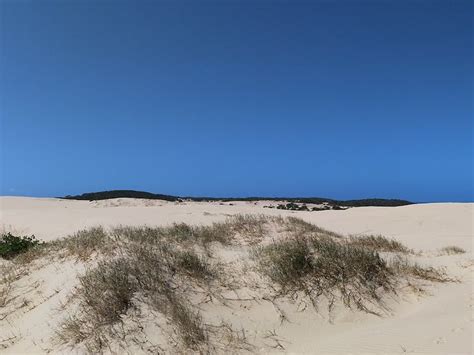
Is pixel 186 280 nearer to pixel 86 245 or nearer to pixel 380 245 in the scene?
pixel 86 245

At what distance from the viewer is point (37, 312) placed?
673 centimetres

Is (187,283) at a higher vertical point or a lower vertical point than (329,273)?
lower

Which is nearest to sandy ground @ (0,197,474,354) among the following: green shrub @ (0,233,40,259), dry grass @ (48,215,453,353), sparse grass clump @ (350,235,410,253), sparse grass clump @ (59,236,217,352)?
dry grass @ (48,215,453,353)

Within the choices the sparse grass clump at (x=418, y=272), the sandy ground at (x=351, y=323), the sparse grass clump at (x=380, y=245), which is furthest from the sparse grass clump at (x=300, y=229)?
the sparse grass clump at (x=418, y=272)

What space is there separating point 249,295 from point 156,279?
142 centimetres

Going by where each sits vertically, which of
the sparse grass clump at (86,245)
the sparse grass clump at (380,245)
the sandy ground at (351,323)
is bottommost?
the sandy ground at (351,323)

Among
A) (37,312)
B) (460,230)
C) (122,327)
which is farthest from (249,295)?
(460,230)

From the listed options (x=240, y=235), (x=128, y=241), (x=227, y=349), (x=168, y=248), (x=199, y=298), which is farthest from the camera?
(x=240, y=235)

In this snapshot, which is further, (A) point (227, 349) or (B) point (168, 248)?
(B) point (168, 248)

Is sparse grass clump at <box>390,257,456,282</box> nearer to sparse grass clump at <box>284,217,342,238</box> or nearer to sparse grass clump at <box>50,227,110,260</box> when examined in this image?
sparse grass clump at <box>284,217,342,238</box>

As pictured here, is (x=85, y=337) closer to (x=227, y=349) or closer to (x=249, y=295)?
(x=227, y=349)

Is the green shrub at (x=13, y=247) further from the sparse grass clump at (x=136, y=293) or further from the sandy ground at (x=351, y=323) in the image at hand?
the sparse grass clump at (x=136, y=293)

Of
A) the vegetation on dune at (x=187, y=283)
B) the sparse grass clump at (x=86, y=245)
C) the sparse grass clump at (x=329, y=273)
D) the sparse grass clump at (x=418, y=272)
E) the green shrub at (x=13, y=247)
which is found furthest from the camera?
the green shrub at (x=13, y=247)

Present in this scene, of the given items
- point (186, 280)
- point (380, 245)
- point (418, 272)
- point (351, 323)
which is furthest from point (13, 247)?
point (418, 272)
